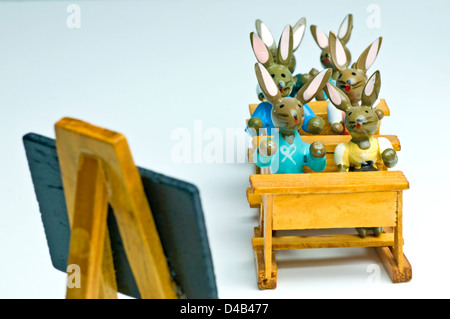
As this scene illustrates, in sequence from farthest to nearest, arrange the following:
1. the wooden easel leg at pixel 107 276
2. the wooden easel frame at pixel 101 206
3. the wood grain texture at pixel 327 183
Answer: the wood grain texture at pixel 327 183, the wooden easel leg at pixel 107 276, the wooden easel frame at pixel 101 206

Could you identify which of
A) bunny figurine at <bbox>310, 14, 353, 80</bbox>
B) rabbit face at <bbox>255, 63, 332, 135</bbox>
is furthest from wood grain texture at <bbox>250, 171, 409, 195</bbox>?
bunny figurine at <bbox>310, 14, 353, 80</bbox>

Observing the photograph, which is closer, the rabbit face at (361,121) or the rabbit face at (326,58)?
the rabbit face at (361,121)

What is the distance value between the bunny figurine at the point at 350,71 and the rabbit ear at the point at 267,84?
1.12 ft

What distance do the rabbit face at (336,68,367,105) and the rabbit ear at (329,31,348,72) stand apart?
0.03 m

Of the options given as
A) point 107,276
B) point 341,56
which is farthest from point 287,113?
point 107,276

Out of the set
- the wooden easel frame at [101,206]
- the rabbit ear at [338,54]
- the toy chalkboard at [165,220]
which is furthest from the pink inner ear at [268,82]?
the wooden easel frame at [101,206]

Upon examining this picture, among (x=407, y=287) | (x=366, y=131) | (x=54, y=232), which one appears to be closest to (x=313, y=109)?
(x=366, y=131)

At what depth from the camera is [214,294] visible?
185 cm

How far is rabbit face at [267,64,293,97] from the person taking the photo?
3.31m

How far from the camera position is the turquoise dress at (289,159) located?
3098 millimetres

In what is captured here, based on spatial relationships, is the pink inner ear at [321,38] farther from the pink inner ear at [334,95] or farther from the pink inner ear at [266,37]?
the pink inner ear at [334,95]

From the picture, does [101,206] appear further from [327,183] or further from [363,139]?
[363,139]

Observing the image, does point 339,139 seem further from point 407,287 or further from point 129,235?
point 129,235

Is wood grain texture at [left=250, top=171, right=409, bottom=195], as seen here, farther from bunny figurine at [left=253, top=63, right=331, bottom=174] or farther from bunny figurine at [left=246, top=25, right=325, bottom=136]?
bunny figurine at [left=246, top=25, right=325, bottom=136]
